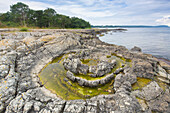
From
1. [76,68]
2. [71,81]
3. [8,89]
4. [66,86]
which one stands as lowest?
[66,86]

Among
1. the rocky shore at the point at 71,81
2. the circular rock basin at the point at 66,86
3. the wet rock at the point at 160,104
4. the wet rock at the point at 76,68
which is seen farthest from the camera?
the wet rock at the point at 76,68

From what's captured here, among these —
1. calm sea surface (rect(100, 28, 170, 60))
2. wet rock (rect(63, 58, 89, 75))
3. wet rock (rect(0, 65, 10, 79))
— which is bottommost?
wet rock (rect(63, 58, 89, 75))

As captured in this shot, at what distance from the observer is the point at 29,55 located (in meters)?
18.9

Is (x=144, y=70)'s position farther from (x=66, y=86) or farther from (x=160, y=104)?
(x=66, y=86)

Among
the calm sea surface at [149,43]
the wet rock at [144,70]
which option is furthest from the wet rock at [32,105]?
the calm sea surface at [149,43]

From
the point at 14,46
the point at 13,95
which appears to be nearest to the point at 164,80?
the point at 13,95

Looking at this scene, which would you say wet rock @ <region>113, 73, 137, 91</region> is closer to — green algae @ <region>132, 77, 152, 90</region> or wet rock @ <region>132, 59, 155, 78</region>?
green algae @ <region>132, 77, 152, 90</region>

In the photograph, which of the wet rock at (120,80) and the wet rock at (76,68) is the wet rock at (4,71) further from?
the wet rock at (120,80)

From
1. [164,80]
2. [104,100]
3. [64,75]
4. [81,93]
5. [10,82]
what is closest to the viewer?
[104,100]

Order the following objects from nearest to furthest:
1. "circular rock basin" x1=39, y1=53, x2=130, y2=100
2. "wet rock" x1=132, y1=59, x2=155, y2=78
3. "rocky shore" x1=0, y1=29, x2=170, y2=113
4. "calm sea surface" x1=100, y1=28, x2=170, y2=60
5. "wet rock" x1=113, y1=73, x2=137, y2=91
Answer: "rocky shore" x1=0, y1=29, x2=170, y2=113 < "circular rock basin" x1=39, y1=53, x2=130, y2=100 < "wet rock" x1=113, y1=73, x2=137, y2=91 < "wet rock" x1=132, y1=59, x2=155, y2=78 < "calm sea surface" x1=100, y1=28, x2=170, y2=60

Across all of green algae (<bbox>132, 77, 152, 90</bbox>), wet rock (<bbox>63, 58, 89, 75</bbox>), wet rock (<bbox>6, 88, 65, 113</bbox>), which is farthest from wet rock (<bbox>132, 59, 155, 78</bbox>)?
wet rock (<bbox>6, 88, 65, 113</bbox>)

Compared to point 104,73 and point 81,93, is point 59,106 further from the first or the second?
point 104,73

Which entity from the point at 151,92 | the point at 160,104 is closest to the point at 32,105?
the point at 160,104

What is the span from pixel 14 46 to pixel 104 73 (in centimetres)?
2193
